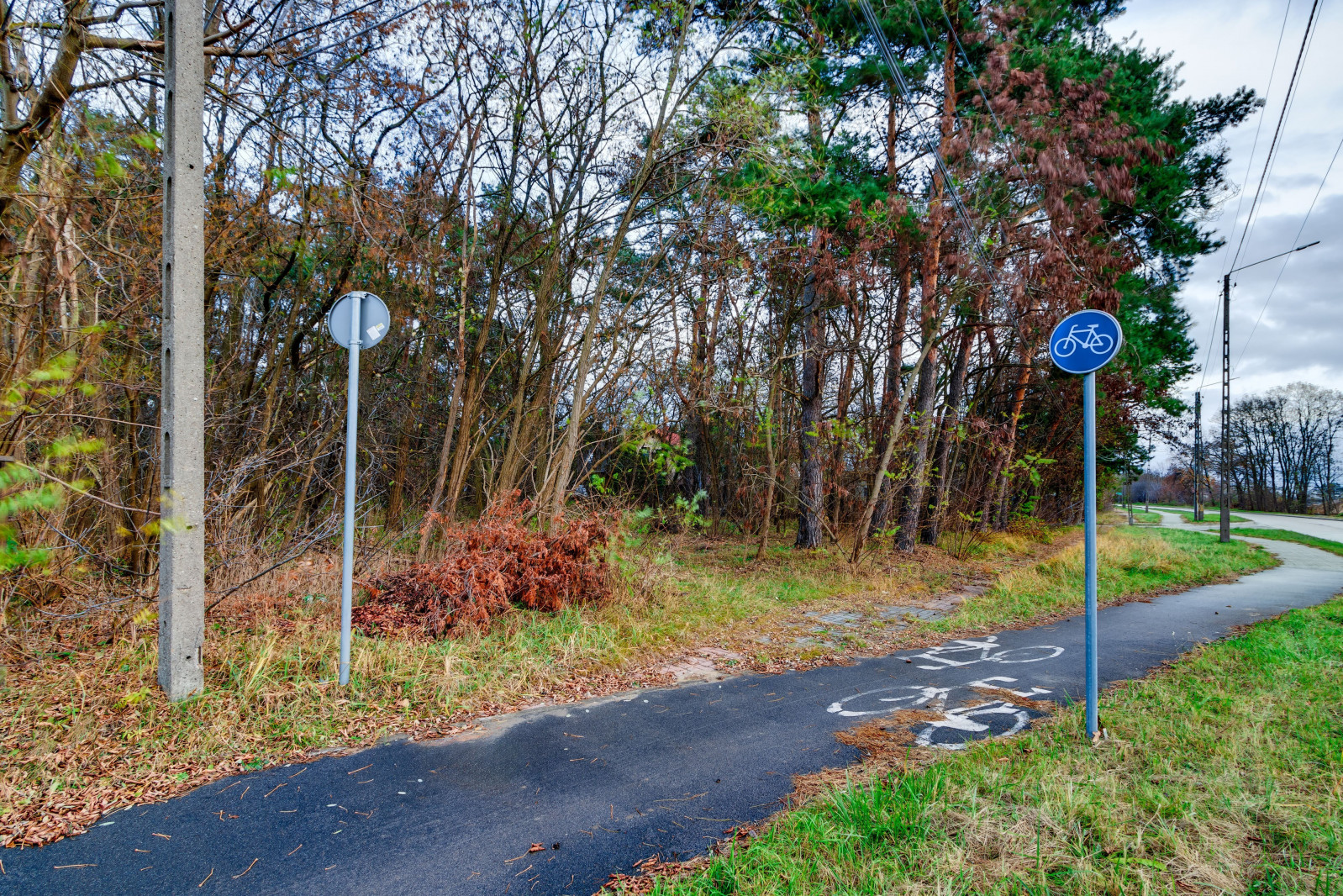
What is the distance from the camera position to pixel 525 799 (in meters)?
3.53

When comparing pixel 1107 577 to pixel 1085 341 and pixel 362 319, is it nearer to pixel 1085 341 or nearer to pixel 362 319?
pixel 1085 341

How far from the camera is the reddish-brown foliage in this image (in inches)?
244

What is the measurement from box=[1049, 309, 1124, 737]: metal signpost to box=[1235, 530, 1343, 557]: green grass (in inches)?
860

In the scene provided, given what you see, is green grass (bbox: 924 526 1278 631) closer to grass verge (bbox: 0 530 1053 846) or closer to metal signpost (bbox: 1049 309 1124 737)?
grass verge (bbox: 0 530 1053 846)

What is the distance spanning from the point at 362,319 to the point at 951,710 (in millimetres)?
5597

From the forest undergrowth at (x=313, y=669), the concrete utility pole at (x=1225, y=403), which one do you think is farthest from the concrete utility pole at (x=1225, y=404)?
the forest undergrowth at (x=313, y=669)

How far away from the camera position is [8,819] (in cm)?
312

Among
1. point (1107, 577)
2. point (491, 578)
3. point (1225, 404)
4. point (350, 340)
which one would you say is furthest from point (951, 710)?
point (1225, 404)

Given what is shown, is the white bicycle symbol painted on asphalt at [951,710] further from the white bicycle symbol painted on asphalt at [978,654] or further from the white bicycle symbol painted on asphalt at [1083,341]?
the white bicycle symbol painted on asphalt at [1083,341]

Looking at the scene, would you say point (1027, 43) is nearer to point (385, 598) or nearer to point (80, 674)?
point (385, 598)

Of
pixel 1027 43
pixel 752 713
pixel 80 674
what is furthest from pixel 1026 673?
pixel 1027 43

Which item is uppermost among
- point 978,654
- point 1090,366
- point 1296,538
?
point 1090,366

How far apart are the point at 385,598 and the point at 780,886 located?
202 inches

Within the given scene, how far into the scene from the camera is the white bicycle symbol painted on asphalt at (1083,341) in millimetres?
4270
